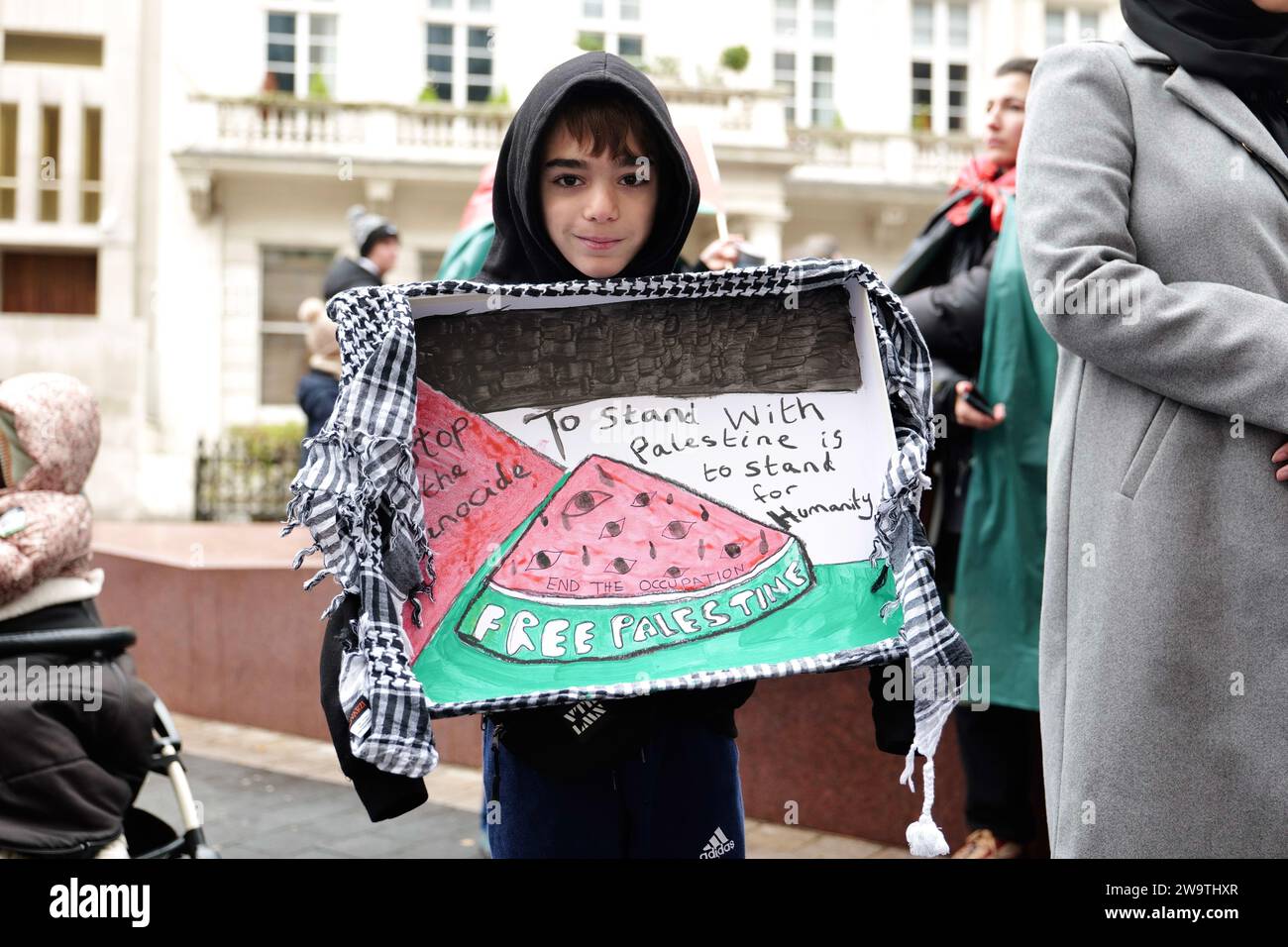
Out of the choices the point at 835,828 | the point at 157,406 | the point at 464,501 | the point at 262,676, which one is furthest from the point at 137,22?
the point at 464,501

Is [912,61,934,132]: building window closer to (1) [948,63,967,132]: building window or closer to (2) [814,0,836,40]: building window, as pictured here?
(1) [948,63,967,132]: building window

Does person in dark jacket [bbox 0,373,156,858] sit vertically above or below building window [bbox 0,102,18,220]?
below

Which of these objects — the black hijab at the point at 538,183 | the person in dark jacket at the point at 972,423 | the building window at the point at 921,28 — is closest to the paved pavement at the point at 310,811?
the person in dark jacket at the point at 972,423

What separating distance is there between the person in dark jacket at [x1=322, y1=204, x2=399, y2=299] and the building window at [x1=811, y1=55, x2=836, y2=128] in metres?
15.2

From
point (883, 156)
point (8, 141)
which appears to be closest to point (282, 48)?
point (8, 141)

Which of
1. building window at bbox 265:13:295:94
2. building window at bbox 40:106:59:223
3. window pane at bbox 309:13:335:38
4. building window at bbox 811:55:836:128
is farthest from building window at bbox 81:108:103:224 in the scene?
building window at bbox 811:55:836:128

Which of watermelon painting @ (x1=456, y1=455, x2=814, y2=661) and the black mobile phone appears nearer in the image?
watermelon painting @ (x1=456, y1=455, x2=814, y2=661)

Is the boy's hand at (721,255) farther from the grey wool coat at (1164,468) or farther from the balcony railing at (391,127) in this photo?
the balcony railing at (391,127)

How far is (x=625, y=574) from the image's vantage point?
1.83 m

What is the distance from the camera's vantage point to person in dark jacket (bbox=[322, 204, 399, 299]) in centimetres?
650

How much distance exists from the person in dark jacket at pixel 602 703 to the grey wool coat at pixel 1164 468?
59 cm

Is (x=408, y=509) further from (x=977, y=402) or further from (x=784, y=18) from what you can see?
(x=784, y=18)
